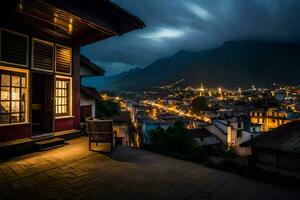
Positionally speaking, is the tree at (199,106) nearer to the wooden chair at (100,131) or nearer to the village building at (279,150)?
the village building at (279,150)

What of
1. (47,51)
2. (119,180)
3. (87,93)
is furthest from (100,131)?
(87,93)

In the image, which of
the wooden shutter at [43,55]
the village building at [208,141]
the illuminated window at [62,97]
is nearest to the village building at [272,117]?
the village building at [208,141]

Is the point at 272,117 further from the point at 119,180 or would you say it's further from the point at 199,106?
the point at 119,180

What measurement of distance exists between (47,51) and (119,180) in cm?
607

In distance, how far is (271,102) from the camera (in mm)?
70875

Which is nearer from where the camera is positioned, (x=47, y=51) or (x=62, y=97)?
(x=47, y=51)

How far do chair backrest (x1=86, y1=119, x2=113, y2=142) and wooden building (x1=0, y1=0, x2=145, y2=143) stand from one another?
210cm

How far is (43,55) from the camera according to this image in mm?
7953

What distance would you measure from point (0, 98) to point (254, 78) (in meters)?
215

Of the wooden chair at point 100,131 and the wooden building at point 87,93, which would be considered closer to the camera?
the wooden chair at point 100,131

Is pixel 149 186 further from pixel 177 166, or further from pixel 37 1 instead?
pixel 37 1

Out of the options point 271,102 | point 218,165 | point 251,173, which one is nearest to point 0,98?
point 218,165

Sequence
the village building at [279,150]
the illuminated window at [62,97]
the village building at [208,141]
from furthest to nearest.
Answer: the village building at [208,141] < the illuminated window at [62,97] < the village building at [279,150]

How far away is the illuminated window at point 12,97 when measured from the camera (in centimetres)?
679
